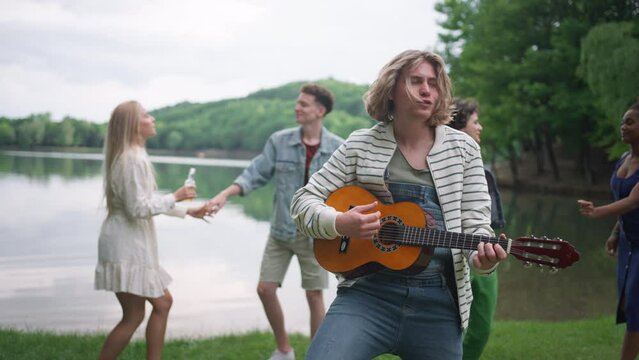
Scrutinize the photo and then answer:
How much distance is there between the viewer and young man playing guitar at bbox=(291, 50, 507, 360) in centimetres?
295

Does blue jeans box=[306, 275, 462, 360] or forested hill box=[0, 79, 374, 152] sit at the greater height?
forested hill box=[0, 79, 374, 152]

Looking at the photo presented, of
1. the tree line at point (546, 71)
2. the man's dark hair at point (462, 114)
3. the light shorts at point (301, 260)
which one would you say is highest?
the tree line at point (546, 71)

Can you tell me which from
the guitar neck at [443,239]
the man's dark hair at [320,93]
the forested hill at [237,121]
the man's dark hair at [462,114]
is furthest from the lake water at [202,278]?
the forested hill at [237,121]

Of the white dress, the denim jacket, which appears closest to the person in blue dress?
the denim jacket

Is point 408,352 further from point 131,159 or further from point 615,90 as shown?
point 615,90

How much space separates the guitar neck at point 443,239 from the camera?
293 cm

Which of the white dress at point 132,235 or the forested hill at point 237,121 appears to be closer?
the white dress at point 132,235

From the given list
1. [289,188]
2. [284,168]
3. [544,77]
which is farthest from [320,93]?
[544,77]

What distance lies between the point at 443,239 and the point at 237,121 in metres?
116

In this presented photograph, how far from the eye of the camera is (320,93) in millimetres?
6473

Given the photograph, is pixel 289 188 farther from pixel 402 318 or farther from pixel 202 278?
pixel 202 278

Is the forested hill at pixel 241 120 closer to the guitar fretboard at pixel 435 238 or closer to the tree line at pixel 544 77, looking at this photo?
the tree line at pixel 544 77

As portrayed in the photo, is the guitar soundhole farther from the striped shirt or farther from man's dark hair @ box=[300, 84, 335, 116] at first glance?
man's dark hair @ box=[300, 84, 335, 116]

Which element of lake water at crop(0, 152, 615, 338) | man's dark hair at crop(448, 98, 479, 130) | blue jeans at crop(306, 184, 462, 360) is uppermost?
man's dark hair at crop(448, 98, 479, 130)
